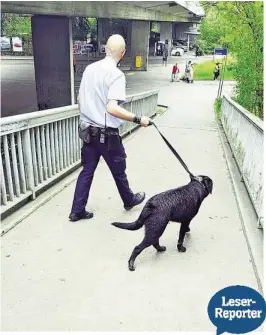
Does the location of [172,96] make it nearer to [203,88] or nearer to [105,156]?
[203,88]

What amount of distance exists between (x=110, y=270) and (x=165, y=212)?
28.0 inches

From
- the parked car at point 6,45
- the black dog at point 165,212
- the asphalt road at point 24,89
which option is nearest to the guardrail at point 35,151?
the black dog at point 165,212

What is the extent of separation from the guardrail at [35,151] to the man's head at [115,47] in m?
1.25

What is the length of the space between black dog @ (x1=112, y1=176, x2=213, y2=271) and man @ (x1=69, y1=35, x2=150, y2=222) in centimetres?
80

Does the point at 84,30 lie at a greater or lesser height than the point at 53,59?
greater

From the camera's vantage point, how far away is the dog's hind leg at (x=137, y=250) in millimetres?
3096

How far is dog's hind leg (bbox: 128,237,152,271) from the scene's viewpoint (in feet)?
10.2

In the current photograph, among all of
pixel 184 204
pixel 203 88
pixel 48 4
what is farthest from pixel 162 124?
pixel 203 88

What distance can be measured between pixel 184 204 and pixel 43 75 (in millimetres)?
16728

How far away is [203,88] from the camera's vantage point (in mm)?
25688

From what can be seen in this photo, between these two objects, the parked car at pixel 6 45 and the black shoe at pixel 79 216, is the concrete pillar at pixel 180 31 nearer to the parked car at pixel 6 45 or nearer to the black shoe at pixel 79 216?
the parked car at pixel 6 45

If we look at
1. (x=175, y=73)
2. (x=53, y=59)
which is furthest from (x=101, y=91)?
(x=175, y=73)

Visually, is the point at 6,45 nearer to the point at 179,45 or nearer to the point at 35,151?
the point at 179,45

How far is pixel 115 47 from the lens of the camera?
11.8ft
